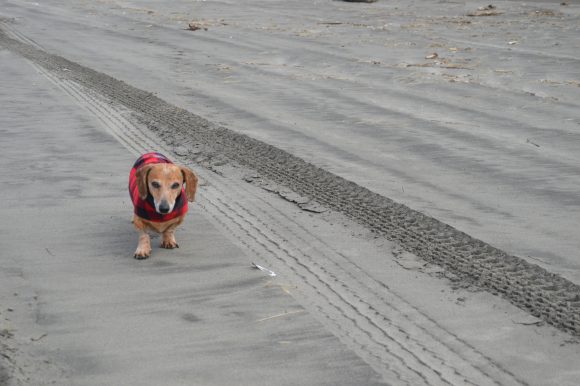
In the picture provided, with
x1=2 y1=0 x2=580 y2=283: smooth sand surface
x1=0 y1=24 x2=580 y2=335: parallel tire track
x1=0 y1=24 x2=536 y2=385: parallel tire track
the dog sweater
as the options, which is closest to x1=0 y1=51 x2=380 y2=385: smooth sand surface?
x1=0 y1=24 x2=536 y2=385: parallel tire track

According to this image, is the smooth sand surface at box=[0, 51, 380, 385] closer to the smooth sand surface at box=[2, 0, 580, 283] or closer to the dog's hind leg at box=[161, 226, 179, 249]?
the dog's hind leg at box=[161, 226, 179, 249]

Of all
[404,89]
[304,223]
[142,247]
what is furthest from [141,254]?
[404,89]

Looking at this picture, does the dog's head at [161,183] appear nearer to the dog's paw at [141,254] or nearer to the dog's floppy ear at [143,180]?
the dog's floppy ear at [143,180]

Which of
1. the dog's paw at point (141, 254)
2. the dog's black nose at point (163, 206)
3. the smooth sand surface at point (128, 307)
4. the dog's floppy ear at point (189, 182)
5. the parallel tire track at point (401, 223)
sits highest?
the dog's floppy ear at point (189, 182)

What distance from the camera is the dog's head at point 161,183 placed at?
5.23 m

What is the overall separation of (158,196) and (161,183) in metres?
0.08

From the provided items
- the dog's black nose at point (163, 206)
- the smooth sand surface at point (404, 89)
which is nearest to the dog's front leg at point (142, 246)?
the dog's black nose at point (163, 206)

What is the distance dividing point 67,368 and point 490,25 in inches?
630

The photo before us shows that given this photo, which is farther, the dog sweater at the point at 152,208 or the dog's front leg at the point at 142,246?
the dog's front leg at the point at 142,246

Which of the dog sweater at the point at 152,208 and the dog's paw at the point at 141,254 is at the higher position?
the dog sweater at the point at 152,208

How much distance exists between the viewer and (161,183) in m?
5.25

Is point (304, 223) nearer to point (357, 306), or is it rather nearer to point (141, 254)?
point (141, 254)

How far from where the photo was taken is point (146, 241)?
18.2 ft

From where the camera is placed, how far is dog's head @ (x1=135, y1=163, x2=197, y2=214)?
17.2 feet
